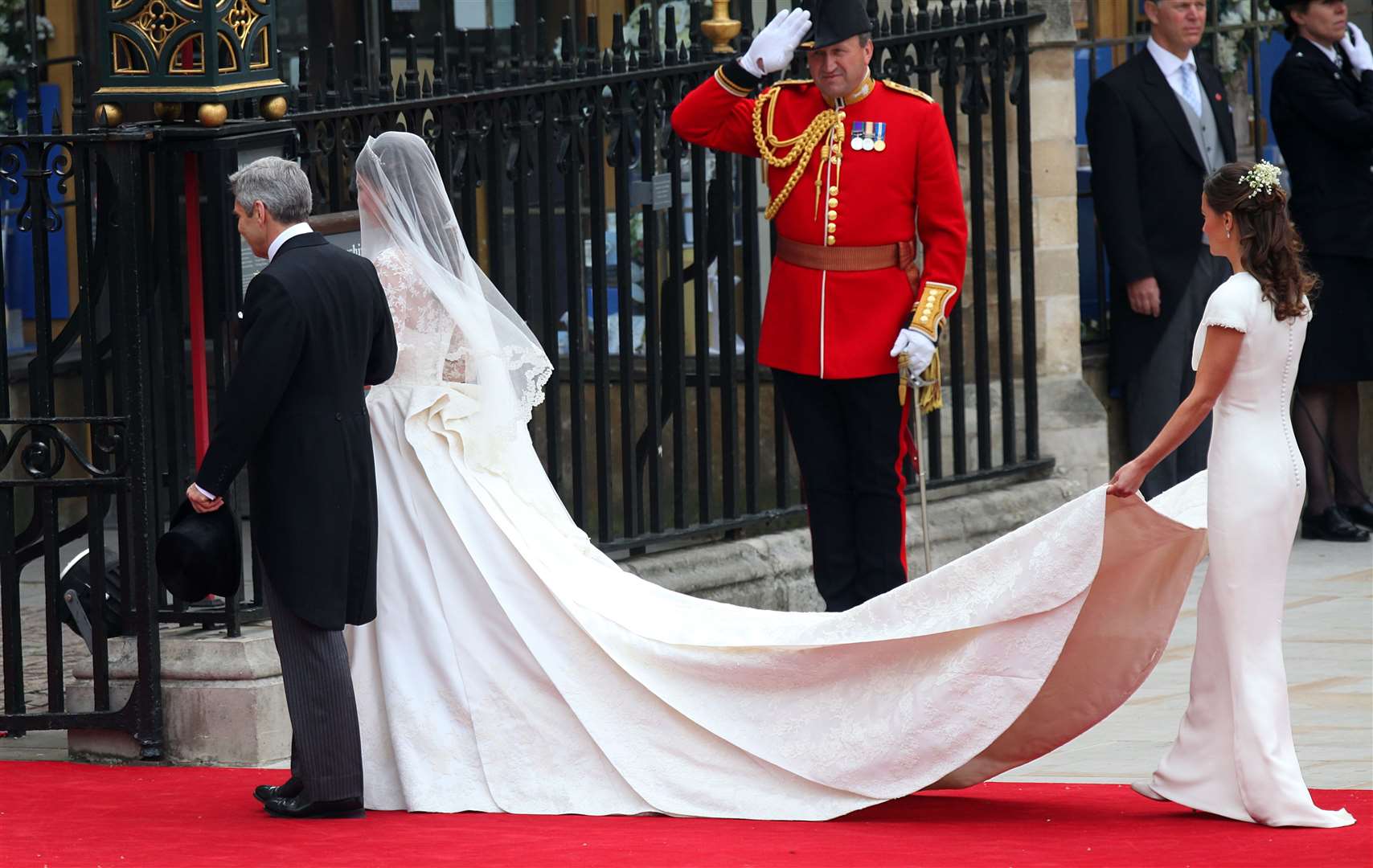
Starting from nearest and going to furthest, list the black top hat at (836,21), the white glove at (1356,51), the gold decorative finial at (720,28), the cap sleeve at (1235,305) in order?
the cap sleeve at (1235,305), the black top hat at (836,21), the gold decorative finial at (720,28), the white glove at (1356,51)

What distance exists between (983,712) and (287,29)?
266 inches

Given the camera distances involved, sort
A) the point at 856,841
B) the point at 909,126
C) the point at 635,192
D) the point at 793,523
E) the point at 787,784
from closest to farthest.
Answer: the point at 856,841 → the point at 787,784 → the point at 909,126 → the point at 635,192 → the point at 793,523

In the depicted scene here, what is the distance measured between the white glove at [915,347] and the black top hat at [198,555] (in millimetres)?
2206

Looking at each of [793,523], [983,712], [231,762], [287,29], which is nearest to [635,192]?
[793,523]

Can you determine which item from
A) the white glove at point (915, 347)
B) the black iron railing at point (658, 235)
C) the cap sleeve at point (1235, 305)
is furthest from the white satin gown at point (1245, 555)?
the black iron railing at point (658, 235)

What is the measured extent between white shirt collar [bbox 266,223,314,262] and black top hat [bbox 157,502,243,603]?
66 centimetres

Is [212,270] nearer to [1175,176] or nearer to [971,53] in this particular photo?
[971,53]

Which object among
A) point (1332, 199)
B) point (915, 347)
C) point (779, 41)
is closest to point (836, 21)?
point (779, 41)

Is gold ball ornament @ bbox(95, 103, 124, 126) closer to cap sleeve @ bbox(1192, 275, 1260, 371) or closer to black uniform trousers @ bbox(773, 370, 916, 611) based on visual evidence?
black uniform trousers @ bbox(773, 370, 916, 611)

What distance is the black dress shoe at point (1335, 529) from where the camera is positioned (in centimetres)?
1045

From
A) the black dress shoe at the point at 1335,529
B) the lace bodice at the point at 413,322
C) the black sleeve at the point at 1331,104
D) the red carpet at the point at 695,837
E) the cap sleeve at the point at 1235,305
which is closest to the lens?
the red carpet at the point at 695,837

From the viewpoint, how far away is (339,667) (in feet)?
20.2

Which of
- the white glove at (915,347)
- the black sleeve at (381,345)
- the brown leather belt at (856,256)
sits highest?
the brown leather belt at (856,256)

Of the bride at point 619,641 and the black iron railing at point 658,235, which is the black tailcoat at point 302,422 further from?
the black iron railing at point 658,235
